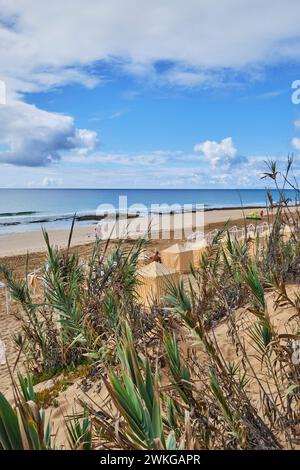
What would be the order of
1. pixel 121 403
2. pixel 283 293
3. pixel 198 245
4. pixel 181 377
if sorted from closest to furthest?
pixel 121 403
pixel 181 377
pixel 283 293
pixel 198 245

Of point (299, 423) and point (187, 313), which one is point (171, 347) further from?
point (299, 423)

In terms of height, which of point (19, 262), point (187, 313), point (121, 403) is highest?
point (187, 313)

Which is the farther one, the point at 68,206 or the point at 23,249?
the point at 68,206

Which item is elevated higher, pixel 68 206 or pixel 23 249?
pixel 68 206

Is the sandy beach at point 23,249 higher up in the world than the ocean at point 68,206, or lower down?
lower down

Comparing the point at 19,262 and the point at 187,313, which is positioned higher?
the point at 187,313

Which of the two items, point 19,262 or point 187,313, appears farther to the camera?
point 19,262

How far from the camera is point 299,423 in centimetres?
237

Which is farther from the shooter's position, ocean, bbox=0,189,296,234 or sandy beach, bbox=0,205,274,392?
ocean, bbox=0,189,296,234

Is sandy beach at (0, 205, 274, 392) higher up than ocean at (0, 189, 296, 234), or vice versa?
ocean at (0, 189, 296, 234)

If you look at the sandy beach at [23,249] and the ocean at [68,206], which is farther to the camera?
the ocean at [68,206]

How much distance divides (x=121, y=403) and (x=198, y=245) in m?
11.3
